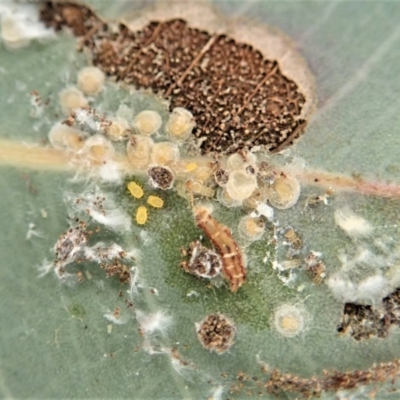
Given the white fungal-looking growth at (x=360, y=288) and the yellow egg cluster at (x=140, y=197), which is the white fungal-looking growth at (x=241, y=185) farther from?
the white fungal-looking growth at (x=360, y=288)

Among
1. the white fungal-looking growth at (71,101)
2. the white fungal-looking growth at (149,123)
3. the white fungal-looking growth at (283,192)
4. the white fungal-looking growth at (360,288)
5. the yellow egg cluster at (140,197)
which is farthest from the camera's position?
the white fungal-looking growth at (71,101)

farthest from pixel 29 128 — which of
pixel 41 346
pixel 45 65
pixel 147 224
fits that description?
pixel 41 346

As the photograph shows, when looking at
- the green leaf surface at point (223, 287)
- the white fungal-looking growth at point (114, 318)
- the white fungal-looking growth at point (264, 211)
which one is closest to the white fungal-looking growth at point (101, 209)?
the green leaf surface at point (223, 287)

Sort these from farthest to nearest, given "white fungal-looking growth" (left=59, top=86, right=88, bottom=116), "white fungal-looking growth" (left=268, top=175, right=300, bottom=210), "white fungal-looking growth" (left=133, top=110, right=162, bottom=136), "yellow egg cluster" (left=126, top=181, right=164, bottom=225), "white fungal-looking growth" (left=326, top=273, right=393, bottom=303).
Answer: "white fungal-looking growth" (left=59, top=86, right=88, bottom=116), "white fungal-looking growth" (left=133, top=110, right=162, bottom=136), "yellow egg cluster" (left=126, top=181, right=164, bottom=225), "white fungal-looking growth" (left=268, top=175, right=300, bottom=210), "white fungal-looking growth" (left=326, top=273, right=393, bottom=303)

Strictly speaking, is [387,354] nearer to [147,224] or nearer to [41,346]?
[147,224]

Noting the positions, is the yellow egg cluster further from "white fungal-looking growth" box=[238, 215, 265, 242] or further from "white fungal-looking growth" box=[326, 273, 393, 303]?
"white fungal-looking growth" box=[326, 273, 393, 303]

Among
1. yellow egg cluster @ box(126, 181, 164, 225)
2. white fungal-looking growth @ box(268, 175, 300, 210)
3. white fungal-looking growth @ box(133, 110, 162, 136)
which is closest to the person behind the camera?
white fungal-looking growth @ box(268, 175, 300, 210)

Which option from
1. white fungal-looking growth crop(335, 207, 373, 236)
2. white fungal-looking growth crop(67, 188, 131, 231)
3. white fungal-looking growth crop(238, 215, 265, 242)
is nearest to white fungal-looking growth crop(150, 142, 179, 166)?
white fungal-looking growth crop(67, 188, 131, 231)
